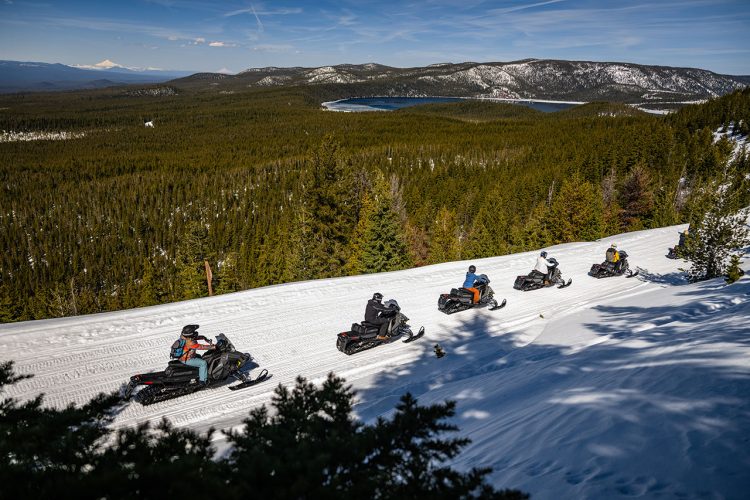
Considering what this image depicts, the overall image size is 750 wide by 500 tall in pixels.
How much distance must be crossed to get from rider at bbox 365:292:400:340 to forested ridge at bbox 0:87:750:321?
59.8ft

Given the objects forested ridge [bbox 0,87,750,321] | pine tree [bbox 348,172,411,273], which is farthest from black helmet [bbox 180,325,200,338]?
forested ridge [bbox 0,87,750,321]

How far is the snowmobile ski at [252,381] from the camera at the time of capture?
9.71 meters

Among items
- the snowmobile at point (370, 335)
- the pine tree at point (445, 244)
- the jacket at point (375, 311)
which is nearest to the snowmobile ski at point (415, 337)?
the snowmobile at point (370, 335)

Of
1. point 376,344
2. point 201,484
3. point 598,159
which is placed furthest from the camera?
point 598,159

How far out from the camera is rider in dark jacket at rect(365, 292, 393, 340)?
1179 cm

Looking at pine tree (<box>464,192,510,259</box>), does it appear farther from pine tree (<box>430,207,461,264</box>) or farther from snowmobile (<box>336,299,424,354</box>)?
snowmobile (<box>336,299,424,354</box>)

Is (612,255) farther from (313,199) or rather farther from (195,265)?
(195,265)

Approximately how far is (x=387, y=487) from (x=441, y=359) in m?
8.89

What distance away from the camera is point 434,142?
130m

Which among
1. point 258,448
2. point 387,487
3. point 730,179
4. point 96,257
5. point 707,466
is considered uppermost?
point 730,179

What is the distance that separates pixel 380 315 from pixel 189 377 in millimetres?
5190

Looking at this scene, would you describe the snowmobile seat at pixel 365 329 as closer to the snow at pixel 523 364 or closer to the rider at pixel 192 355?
the snow at pixel 523 364

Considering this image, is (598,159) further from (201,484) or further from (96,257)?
(96,257)

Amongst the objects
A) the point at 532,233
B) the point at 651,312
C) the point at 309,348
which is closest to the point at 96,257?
the point at 532,233
